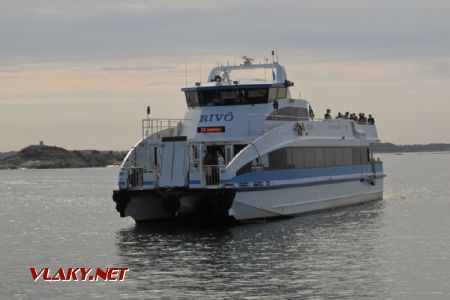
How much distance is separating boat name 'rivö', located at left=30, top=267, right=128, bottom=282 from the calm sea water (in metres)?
0.32

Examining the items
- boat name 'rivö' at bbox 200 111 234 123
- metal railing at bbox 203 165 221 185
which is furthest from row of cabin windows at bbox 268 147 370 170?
boat name 'rivö' at bbox 200 111 234 123

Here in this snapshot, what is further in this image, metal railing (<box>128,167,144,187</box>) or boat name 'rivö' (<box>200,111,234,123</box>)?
boat name 'rivö' (<box>200,111,234,123</box>)

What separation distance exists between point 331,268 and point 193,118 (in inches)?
562

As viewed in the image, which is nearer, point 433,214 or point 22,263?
point 22,263

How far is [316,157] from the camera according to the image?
121ft

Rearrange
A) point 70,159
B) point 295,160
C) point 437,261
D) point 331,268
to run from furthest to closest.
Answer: point 70,159, point 295,160, point 437,261, point 331,268

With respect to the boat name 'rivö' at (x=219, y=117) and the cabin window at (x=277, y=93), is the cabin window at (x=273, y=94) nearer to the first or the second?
the cabin window at (x=277, y=93)

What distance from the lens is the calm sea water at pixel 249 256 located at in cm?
2098

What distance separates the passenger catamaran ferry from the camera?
31.5 meters

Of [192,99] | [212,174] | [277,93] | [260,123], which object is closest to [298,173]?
[260,123]

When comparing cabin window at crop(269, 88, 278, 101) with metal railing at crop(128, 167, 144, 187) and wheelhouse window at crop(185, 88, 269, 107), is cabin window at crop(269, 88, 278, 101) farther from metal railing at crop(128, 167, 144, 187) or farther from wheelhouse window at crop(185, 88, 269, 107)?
metal railing at crop(128, 167, 144, 187)

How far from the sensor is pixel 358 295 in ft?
66.1

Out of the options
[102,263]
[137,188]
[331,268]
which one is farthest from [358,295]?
[137,188]

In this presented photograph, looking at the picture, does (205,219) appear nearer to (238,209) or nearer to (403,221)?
Result: (238,209)
